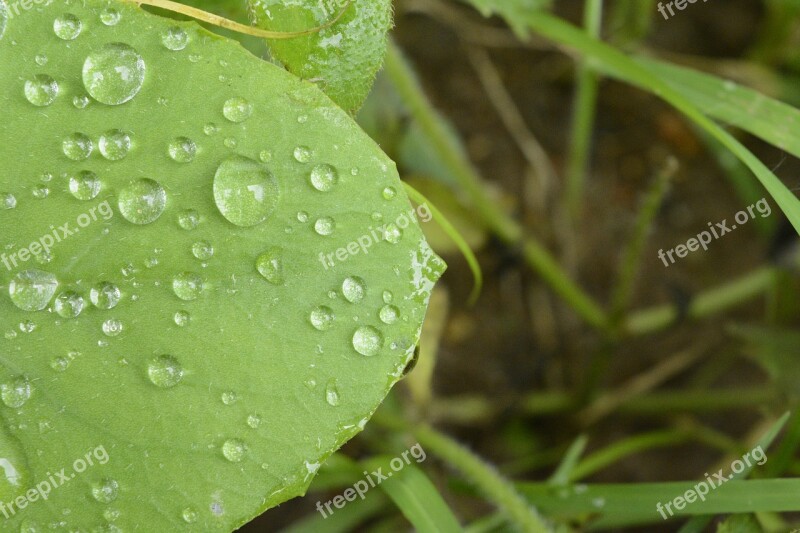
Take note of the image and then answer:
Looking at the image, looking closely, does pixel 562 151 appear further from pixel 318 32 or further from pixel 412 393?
pixel 318 32

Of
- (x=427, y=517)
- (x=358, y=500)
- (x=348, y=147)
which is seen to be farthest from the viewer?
(x=358, y=500)

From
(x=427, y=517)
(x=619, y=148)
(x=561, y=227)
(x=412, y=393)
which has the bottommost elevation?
(x=427, y=517)

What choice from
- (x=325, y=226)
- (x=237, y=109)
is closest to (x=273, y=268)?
(x=325, y=226)

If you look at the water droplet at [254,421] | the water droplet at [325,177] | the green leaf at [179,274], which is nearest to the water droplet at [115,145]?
the green leaf at [179,274]

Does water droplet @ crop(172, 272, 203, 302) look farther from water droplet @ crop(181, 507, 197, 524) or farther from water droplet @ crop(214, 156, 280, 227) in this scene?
water droplet @ crop(181, 507, 197, 524)

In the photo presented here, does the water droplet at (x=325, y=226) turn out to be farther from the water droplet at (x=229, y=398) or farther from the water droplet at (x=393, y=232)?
the water droplet at (x=229, y=398)

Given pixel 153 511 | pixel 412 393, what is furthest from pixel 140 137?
pixel 412 393

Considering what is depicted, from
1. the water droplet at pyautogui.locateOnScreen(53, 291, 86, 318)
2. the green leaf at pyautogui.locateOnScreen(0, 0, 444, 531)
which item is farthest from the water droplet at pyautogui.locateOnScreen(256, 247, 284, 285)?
the water droplet at pyautogui.locateOnScreen(53, 291, 86, 318)
